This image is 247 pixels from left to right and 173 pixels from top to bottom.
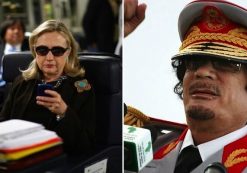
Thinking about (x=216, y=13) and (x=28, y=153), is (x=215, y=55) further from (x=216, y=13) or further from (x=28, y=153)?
(x=28, y=153)

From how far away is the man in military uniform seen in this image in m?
0.88

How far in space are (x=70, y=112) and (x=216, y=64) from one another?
665 mm

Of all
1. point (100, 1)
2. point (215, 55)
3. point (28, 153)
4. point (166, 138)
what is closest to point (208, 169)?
Answer: point (166, 138)

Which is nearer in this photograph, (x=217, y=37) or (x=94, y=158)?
(x=217, y=37)

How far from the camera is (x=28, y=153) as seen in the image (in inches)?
48.6

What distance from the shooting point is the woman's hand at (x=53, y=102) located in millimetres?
1409

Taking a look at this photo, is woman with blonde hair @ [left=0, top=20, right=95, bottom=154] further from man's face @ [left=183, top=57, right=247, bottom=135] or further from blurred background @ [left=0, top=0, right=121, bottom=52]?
blurred background @ [left=0, top=0, right=121, bottom=52]

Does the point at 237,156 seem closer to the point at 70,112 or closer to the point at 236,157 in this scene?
the point at 236,157

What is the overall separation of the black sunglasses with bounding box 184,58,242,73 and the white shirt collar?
0.13 metres

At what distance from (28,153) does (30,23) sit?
1614 mm

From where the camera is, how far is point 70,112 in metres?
1.43

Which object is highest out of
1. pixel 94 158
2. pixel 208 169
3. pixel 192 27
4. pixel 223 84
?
pixel 192 27

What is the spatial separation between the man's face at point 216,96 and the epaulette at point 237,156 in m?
0.03

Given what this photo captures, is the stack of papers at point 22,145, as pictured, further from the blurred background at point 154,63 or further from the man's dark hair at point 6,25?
the man's dark hair at point 6,25
